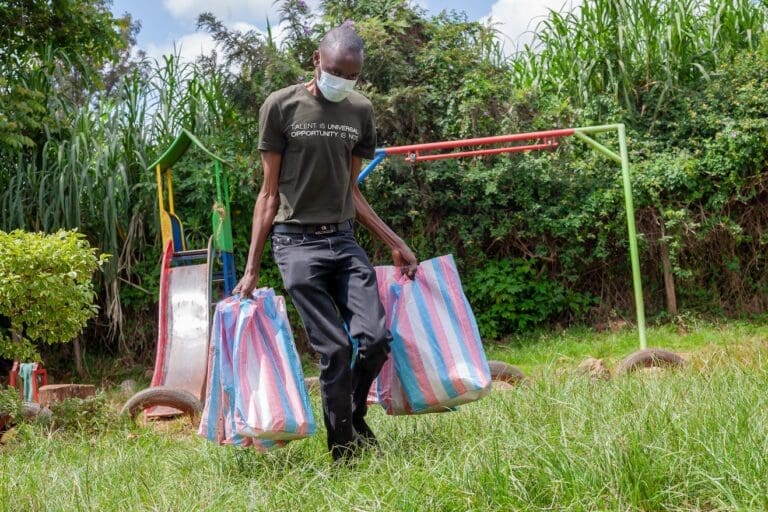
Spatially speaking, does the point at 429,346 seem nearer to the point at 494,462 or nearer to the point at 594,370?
the point at 494,462

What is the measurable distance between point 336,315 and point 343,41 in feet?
3.49

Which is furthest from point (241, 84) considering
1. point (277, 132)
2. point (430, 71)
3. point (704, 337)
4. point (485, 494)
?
point (485, 494)

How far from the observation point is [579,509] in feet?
8.02

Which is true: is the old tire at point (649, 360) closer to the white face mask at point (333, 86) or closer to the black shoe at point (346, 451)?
the black shoe at point (346, 451)

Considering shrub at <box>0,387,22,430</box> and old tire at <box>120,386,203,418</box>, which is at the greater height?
shrub at <box>0,387,22,430</box>

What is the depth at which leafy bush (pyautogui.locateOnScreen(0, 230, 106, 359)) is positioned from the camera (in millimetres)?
4895

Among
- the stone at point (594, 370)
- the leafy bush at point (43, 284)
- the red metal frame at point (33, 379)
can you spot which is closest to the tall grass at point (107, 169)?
the red metal frame at point (33, 379)

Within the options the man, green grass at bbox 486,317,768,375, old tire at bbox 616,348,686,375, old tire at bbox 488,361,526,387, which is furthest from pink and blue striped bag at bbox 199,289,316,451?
green grass at bbox 486,317,768,375

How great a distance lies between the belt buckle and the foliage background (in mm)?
5470

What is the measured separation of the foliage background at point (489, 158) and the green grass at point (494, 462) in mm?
4504

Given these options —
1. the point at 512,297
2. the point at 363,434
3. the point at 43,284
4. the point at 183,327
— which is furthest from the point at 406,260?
the point at 512,297

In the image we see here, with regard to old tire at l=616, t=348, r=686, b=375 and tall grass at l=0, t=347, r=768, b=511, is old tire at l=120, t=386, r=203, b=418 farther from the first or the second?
old tire at l=616, t=348, r=686, b=375

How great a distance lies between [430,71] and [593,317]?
129 inches

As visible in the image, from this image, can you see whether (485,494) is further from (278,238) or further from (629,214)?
(629,214)
